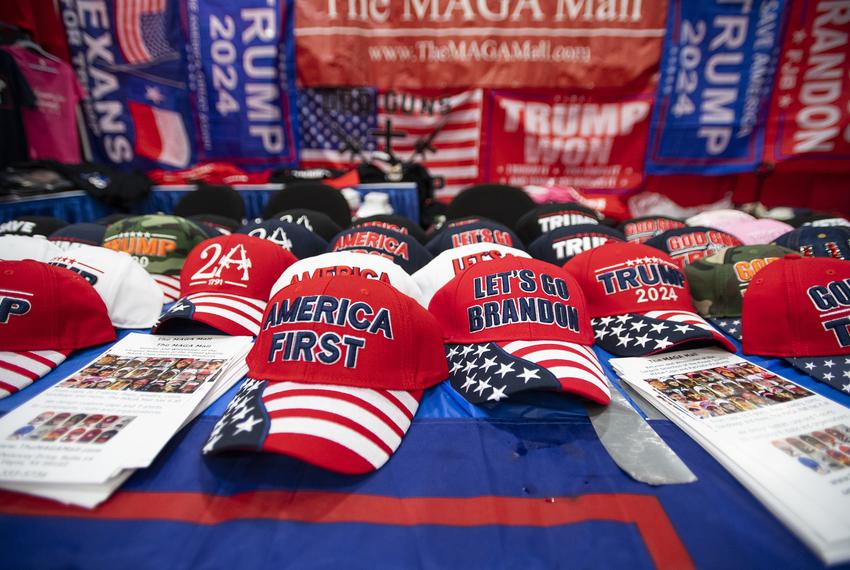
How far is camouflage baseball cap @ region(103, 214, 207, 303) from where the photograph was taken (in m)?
1.25

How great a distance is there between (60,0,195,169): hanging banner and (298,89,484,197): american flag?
3.37 feet

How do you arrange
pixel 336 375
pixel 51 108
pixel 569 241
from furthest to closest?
pixel 51 108, pixel 569 241, pixel 336 375

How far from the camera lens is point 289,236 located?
4.17ft

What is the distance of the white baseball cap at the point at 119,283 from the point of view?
1012 millimetres

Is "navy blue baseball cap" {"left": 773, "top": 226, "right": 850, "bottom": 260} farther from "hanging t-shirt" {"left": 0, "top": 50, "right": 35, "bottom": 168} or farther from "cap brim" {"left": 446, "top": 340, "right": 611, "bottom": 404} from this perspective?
"hanging t-shirt" {"left": 0, "top": 50, "right": 35, "bottom": 168}

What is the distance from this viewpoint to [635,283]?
982 millimetres

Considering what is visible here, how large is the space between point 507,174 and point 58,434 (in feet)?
10.5

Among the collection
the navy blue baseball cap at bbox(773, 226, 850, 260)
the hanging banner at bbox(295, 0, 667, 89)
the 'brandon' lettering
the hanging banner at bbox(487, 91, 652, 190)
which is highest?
the hanging banner at bbox(295, 0, 667, 89)

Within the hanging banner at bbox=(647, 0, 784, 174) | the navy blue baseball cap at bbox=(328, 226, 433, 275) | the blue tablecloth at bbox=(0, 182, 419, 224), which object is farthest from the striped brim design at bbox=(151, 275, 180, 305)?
the hanging banner at bbox=(647, 0, 784, 174)

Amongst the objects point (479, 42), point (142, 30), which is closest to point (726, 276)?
point (479, 42)

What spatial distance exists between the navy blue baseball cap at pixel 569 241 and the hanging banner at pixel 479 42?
2.23m

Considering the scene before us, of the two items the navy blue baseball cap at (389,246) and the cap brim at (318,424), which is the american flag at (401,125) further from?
the cap brim at (318,424)

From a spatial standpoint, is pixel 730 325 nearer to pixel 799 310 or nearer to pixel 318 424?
pixel 799 310

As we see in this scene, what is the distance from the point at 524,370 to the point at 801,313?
67 centimetres
